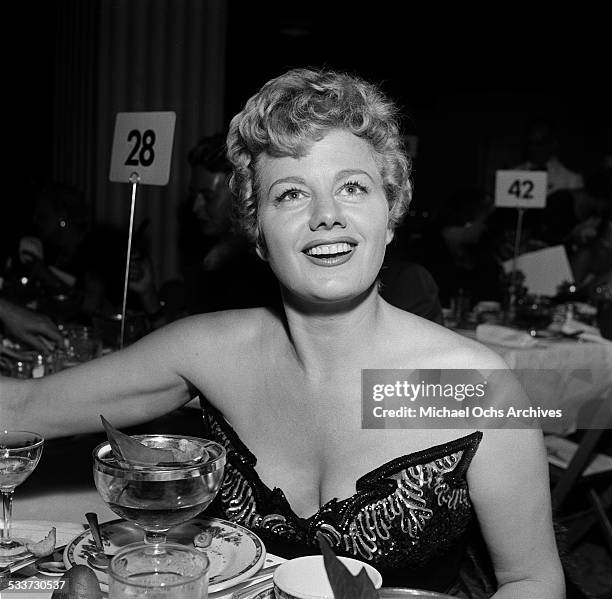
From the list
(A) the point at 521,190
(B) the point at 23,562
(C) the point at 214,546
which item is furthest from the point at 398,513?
(A) the point at 521,190

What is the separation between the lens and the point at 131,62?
392cm

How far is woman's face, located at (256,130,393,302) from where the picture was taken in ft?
4.17

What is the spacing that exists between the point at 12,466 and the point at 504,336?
105 inches

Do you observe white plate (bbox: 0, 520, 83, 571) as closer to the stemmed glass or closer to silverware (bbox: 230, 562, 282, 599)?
the stemmed glass

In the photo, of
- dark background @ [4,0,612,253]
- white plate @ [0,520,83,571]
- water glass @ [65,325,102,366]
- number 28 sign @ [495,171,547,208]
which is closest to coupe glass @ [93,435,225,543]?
white plate @ [0,520,83,571]

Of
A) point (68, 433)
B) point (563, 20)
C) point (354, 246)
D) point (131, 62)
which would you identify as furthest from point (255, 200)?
point (563, 20)

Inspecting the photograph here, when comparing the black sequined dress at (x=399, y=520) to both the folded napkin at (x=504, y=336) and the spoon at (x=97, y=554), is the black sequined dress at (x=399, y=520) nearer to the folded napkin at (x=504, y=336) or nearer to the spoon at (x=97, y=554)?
the spoon at (x=97, y=554)

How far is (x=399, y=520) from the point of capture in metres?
1.33

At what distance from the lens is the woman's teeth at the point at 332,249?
127 centimetres

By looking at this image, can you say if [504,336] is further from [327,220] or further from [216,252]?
[327,220]

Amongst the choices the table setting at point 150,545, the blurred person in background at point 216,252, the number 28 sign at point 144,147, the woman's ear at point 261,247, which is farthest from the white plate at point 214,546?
the number 28 sign at point 144,147

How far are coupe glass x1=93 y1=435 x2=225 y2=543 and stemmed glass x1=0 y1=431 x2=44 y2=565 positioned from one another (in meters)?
0.20

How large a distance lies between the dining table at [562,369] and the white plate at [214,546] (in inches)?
92.2

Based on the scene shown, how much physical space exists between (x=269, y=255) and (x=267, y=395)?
0.86 ft
